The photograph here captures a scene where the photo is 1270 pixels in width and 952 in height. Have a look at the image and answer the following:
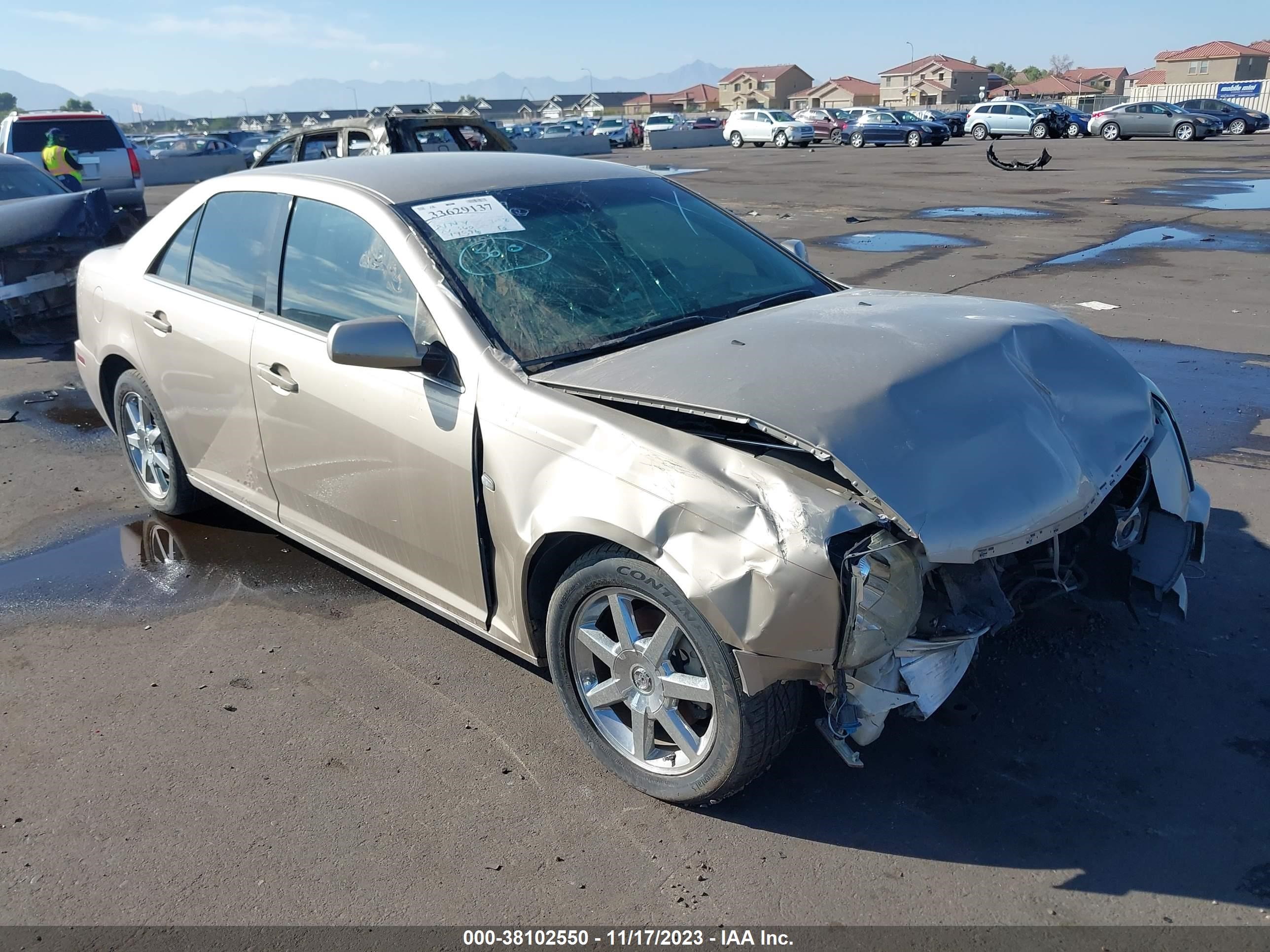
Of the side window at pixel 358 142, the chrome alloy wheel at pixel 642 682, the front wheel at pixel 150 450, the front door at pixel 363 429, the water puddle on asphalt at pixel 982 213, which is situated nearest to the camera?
the chrome alloy wheel at pixel 642 682

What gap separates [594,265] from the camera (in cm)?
365

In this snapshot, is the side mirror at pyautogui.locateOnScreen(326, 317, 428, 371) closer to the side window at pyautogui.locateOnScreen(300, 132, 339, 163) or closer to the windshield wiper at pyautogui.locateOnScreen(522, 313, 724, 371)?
the windshield wiper at pyautogui.locateOnScreen(522, 313, 724, 371)

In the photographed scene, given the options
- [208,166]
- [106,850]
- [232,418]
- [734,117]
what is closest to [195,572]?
[232,418]

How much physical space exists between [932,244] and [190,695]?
11545mm

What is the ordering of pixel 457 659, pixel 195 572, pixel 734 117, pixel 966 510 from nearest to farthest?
pixel 966 510 → pixel 457 659 → pixel 195 572 → pixel 734 117

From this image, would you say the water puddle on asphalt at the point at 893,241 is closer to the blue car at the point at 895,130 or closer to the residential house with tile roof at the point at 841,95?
the blue car at the point at 895,130

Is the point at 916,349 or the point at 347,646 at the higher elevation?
the point at 916,349

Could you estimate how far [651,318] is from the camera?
3.56 m

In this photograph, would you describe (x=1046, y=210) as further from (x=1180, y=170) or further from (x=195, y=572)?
(x=195, y=572)

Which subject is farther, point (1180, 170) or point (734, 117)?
point (734, 117)

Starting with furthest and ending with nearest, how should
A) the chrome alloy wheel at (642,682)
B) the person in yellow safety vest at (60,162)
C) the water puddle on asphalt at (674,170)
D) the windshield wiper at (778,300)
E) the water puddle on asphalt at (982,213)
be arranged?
1. the water puddle on asphalt at (674,170)
2. the water puddle on asphalt at (982,213)
3. the person in yellow safety vest at (60,162)
4. the windshield wiper at (778,300)
5. the chrome alloy wheel at (642,682)

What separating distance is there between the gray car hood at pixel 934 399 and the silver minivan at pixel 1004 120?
134ft

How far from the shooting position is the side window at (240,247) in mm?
4035

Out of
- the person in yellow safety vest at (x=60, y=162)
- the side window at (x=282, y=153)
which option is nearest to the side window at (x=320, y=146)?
the side window at (x=282, y=153)
